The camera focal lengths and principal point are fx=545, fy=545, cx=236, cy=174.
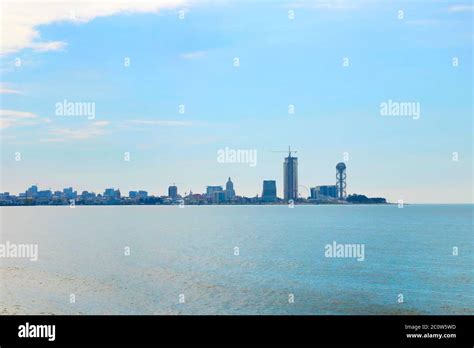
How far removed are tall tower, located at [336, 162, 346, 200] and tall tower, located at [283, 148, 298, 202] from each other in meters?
12.9

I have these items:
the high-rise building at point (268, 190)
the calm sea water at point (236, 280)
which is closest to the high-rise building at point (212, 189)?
the high-rise building at point (268, 190)

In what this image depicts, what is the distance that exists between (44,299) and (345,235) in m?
73.2

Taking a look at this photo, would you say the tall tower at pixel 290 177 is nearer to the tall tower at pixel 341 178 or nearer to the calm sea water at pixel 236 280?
the tall tower at pixel 341 178

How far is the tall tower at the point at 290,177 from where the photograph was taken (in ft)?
450

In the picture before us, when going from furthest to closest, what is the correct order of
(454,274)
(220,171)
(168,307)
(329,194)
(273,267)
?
(329,194)
(220,171)
(273,267)
(454,274)
(168,307)

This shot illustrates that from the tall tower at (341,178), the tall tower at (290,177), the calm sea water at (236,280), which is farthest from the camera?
the tall tower at (341,178)

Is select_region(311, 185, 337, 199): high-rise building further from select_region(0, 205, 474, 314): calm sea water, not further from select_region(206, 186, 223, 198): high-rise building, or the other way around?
select_region(0, 205, 474, 314): calm sea water

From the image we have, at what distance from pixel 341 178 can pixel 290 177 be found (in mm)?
19135

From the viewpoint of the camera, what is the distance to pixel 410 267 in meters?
59.0

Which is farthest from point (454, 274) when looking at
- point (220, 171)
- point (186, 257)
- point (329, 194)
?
point (329, 194)

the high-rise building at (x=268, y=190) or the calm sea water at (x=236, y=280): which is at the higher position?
the high-rise building at (x=268, y=190)

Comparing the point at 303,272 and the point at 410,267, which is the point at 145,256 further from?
the point at 410,267

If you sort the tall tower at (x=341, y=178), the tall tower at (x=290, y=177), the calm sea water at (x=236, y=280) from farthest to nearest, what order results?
the tall tower at (x=341, y=178) < the tall tower at (x=290, y=177) < the calm sea water at (x=236, y=280)

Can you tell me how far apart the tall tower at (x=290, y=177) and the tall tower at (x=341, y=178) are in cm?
1287
